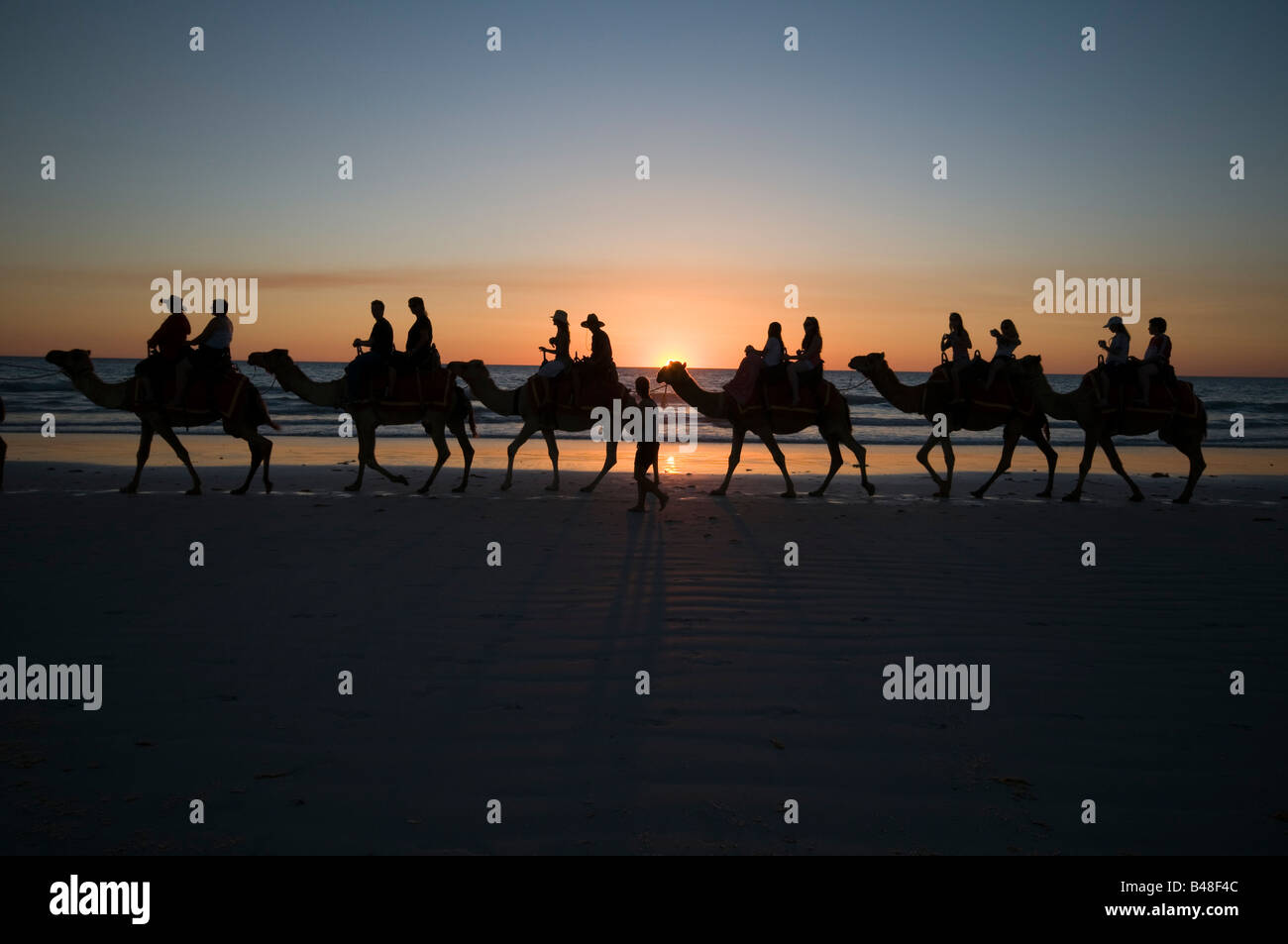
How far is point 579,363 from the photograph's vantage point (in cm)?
1477

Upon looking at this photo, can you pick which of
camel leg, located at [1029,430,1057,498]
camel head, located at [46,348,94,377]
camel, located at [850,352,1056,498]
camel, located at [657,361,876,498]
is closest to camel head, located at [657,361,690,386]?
camel, located at [657,361,876,498]

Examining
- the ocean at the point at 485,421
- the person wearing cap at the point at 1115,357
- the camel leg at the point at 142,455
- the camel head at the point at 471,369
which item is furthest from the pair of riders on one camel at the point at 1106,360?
the camel leg at the point at 142,455

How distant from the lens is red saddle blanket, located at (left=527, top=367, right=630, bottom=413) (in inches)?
581

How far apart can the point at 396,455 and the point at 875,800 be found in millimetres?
18910

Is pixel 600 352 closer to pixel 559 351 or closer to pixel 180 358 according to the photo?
pixel 559 351

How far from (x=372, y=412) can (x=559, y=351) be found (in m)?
3.17

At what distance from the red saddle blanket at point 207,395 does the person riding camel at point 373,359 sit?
58.9 inches

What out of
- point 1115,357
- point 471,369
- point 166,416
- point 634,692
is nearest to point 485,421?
point 471,369

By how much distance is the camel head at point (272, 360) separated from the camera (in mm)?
14352

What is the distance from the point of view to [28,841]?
3.36 meters
